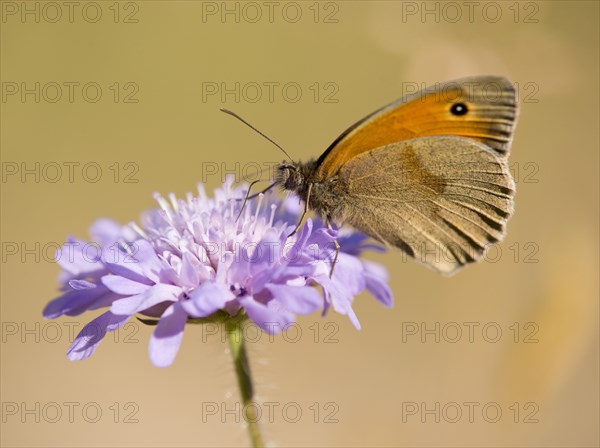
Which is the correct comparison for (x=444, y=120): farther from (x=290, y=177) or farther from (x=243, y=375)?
(x=243, y=375)

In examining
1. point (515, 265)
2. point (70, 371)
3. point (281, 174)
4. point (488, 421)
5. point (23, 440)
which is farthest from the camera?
point (70, 371)

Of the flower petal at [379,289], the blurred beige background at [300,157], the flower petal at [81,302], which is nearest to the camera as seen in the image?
the flower petal at [81,302]

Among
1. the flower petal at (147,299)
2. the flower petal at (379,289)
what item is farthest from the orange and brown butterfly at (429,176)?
the flower petal at (147,299)

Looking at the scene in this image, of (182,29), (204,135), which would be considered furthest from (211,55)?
(204,135)

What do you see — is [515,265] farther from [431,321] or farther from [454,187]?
[454,187]

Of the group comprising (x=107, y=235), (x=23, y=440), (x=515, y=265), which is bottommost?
(x=23, y=440)

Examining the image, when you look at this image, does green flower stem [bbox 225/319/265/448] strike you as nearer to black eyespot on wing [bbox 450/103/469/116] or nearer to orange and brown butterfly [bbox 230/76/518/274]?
orange and brown butterfly [bbox 230/76/518/274]

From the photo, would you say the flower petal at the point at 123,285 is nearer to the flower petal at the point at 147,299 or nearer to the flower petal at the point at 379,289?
the flower petal at the point at 147,299
